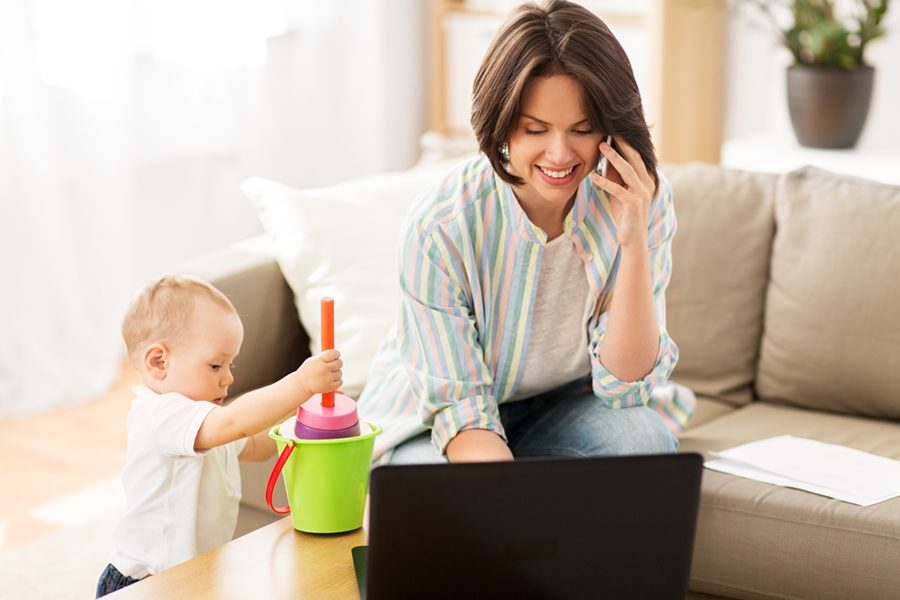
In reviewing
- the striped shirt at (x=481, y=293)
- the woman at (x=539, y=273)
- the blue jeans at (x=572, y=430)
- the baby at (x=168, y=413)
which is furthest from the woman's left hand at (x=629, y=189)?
the baby at (x=168, y=413)

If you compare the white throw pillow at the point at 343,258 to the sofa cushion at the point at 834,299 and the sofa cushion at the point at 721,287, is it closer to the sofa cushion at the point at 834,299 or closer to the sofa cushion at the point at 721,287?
the sofa cushion at the point at 721,287

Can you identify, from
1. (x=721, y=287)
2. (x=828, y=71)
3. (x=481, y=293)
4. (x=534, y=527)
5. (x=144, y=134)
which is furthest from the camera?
(x=144, y=134)

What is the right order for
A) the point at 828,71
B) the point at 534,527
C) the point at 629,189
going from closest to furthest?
the point at 534,527, the point at 629,189, the point at 828,71

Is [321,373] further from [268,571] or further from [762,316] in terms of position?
[762,316]

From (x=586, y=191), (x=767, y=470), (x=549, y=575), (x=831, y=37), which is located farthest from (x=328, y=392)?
(x=831, y=37)

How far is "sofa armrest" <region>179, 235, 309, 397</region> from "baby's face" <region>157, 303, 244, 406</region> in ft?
1.54

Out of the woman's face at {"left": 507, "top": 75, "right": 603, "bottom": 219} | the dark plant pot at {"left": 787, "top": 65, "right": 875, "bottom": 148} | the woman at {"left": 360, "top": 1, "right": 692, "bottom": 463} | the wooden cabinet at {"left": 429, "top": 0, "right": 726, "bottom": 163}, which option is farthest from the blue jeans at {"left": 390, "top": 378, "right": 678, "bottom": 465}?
the wooden cabinet at {"left": 429, "top": 0, "right": 726, "bottom": 163}

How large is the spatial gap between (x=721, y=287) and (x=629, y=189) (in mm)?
635

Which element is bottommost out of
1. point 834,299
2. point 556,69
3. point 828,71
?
point 834,299

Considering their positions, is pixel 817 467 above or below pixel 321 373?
below

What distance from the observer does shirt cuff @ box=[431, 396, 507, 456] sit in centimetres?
173

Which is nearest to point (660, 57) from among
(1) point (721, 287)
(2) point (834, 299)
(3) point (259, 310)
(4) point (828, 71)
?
A: (4) point (828, 71)

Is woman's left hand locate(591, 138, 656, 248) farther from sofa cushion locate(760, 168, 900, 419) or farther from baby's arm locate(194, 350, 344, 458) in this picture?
sofa cushion locate(760, 168, 900, 419)

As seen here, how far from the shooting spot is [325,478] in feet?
4.94
